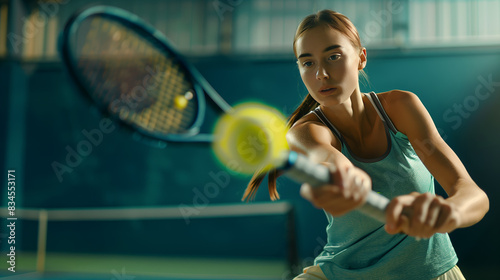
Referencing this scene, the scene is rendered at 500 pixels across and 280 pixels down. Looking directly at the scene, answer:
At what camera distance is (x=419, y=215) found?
0.74 m

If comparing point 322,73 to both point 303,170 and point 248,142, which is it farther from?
point 303,170

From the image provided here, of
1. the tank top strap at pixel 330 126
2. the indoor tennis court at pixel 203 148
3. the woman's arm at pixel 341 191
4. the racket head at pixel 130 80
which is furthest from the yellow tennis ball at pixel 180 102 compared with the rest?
the indoor tennis court at pixel 203 148

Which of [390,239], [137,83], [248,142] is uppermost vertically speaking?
[137,83]

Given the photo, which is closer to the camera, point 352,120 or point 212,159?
point 352,120

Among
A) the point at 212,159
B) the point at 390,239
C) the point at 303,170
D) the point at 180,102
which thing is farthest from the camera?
the point at 212,159

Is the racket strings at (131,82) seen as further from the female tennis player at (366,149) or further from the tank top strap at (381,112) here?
the tank top strap at (381,112)

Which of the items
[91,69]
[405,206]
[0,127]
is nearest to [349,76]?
[405,206]

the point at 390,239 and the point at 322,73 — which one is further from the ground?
the point at 322,73

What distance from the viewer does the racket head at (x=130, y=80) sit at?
5.04ft

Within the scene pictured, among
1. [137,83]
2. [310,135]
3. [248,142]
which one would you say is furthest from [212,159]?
[248,142]

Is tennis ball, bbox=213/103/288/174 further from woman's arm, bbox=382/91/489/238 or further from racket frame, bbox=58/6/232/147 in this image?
racket frame, bbox=58/6/232/147

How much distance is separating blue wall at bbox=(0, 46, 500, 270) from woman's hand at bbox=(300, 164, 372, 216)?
13.7ft

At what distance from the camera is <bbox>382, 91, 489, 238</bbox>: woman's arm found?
0.76m

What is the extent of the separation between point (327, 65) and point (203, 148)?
433cm
